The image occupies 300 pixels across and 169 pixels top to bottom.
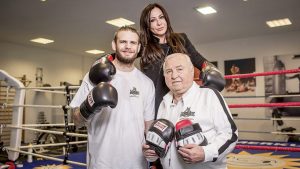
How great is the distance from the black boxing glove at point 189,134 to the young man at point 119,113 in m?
0.34

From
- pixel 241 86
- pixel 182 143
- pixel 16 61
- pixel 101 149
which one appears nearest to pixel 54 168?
pixel 101 149

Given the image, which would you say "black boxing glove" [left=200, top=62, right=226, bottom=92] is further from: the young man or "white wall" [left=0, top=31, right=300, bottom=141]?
"white wall" [left=0, top=31, right=300, bottom=141]

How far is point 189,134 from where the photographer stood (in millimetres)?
1273

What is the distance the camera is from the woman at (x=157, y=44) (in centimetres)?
176

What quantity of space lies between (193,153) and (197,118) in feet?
0.65

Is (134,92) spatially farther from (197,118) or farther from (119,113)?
(197,118)

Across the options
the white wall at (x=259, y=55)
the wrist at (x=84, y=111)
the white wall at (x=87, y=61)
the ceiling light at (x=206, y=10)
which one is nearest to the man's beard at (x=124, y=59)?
the wrist at (x=84, y=111)

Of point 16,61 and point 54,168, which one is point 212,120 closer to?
point 54,168

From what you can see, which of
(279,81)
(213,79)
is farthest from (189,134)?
(279,81)

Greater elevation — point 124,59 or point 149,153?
point 124,59

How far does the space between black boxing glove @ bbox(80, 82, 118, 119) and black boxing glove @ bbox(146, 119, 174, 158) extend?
26cm

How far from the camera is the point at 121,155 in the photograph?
1.50 m

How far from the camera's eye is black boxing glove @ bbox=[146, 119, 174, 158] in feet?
4.35

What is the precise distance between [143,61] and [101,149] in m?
0.62
